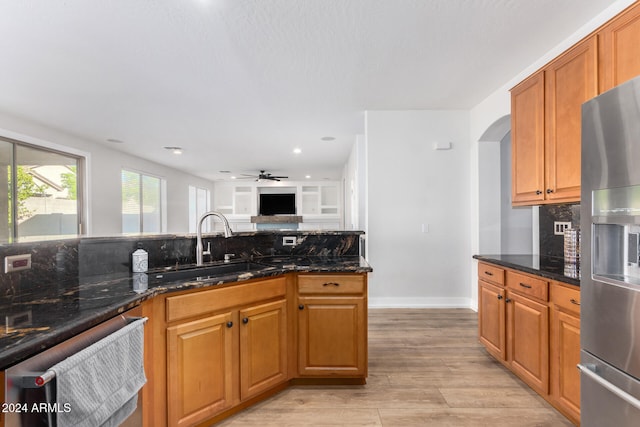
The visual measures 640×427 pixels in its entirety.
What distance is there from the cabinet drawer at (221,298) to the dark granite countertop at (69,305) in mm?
52

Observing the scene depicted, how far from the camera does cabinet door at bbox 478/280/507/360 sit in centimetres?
243

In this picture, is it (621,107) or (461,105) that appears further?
(461,105)

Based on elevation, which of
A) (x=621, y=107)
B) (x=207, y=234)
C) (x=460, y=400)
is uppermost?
(x=621, y=107)

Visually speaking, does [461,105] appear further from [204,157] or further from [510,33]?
[204,157]

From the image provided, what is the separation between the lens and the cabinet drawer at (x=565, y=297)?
5.71 ft

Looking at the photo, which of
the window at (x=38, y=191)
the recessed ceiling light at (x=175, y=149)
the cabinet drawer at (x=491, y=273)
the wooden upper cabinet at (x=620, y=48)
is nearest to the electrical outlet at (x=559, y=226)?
the cabinet drawer at (x=491, y=273)

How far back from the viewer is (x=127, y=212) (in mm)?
6613

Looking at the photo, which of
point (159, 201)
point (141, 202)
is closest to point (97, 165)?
point (141, 202)

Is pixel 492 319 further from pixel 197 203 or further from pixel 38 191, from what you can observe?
pixel 197 203

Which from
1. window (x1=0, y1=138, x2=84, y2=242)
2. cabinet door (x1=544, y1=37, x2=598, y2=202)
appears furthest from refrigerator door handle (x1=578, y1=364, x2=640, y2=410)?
window (x1=0, y1=138, x2=84, y2=242)

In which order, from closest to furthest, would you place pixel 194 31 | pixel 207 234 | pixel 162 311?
pixel 162 311 < pixel 194 31 < pixel 207 234

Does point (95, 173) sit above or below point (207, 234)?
above

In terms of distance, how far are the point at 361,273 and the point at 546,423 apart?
1350 mm

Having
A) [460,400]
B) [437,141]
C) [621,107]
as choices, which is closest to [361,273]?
[460,400]
